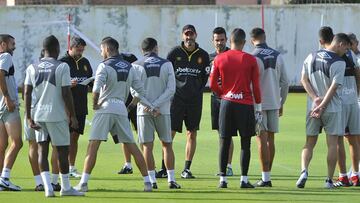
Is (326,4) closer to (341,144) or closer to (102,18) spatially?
(102,18)

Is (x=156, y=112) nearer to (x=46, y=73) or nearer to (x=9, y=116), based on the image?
(x=46, y=73)

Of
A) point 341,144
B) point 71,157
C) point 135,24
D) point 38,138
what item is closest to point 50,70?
point 38,138

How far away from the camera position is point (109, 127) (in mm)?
14508

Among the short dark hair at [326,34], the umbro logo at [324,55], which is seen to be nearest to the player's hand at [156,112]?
the umbro logo at [324,55]

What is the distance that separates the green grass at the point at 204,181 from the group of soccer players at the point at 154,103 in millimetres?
325

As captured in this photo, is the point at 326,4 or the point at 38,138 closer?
the point at 38,138

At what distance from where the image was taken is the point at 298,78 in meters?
37.6

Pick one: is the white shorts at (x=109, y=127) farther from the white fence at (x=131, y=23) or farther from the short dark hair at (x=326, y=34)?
the white fence at (x=131, y=23)

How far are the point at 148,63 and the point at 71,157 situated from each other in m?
2.56

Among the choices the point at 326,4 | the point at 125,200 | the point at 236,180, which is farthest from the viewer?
the point at 326,4

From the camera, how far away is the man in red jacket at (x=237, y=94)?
48.9ft

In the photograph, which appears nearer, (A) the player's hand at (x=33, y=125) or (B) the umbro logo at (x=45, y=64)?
(B) the umbro logo at (x=45, y=64)

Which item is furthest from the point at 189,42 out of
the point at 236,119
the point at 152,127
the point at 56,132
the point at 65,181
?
the point at 65,181

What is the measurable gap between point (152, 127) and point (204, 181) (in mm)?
1446
